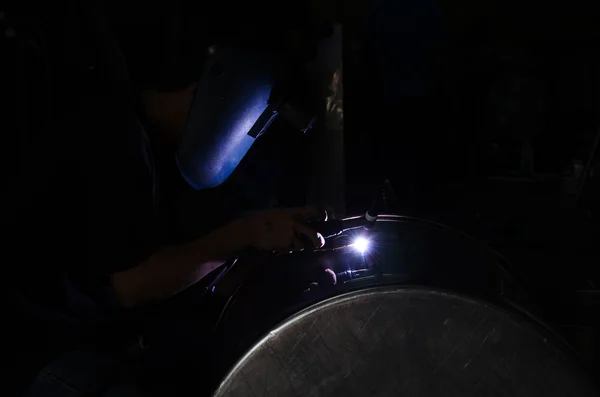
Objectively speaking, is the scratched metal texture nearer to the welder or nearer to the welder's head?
the welder

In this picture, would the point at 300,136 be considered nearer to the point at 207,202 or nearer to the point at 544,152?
the point at 207,202

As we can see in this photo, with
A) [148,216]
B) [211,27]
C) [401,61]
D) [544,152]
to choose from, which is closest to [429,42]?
[401,61]

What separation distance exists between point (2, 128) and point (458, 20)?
4.25 metres

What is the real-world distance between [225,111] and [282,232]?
0.41 m

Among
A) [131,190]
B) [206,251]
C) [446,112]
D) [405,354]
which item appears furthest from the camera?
[446,112]

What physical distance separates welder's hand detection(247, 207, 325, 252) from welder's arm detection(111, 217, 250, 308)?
38 millimetres

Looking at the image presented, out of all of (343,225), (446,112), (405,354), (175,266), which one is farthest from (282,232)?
(446,112)

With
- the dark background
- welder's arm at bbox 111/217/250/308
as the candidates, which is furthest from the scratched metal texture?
welder's arm at bbox 111/217/250/308

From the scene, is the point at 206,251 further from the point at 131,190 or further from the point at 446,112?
the point at 446,112

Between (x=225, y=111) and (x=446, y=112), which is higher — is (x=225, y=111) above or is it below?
below

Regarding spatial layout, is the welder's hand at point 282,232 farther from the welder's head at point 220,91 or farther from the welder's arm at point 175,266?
the welder's head at point 220,91

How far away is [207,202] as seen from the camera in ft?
7.10

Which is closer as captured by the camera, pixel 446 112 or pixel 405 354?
pixel 405 354

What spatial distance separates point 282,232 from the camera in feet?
4.44
